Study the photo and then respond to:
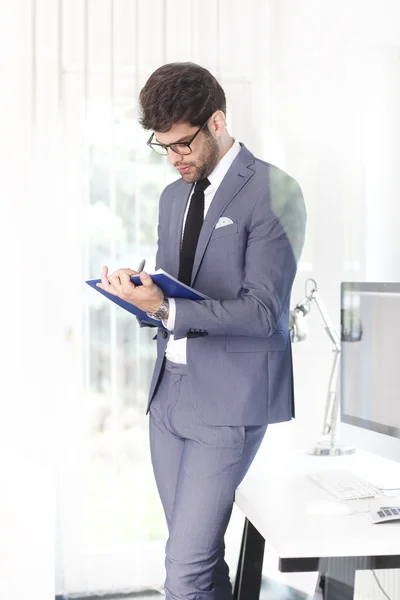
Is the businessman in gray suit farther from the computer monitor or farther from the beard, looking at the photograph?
the computer monitor

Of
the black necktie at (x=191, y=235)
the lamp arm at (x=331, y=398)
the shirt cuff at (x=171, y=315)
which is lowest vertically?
the lamp arm at (x=331, y=398)

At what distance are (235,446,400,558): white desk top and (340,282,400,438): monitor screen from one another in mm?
129

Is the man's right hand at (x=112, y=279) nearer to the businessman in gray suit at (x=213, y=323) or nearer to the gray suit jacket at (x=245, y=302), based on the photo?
the businessman in gray suit at (x=213, y=323)

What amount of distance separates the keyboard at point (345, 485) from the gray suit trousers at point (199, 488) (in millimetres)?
141

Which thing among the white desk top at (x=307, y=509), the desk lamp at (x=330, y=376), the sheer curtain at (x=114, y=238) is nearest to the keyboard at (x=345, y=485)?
the white desk top at (x=307, y=509)

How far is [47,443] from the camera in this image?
7.54ft

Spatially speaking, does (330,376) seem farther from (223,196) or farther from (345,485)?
(223,196)

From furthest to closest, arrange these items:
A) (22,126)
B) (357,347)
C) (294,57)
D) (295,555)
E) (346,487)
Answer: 1. (22,126)
2. (294,57)
3. (357,347)
4. (346,487)
5. (295,555)

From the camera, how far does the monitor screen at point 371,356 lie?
56.3 inches

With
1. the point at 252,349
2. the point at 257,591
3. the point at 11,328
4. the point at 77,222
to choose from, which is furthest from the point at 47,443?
the point at 252,349

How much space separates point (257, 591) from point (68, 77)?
1524mm

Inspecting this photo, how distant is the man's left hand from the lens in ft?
4.46

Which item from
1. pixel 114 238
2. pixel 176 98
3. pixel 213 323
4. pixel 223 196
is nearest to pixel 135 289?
pixel 213 323

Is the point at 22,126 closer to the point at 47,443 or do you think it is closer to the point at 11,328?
the point at 11,328
